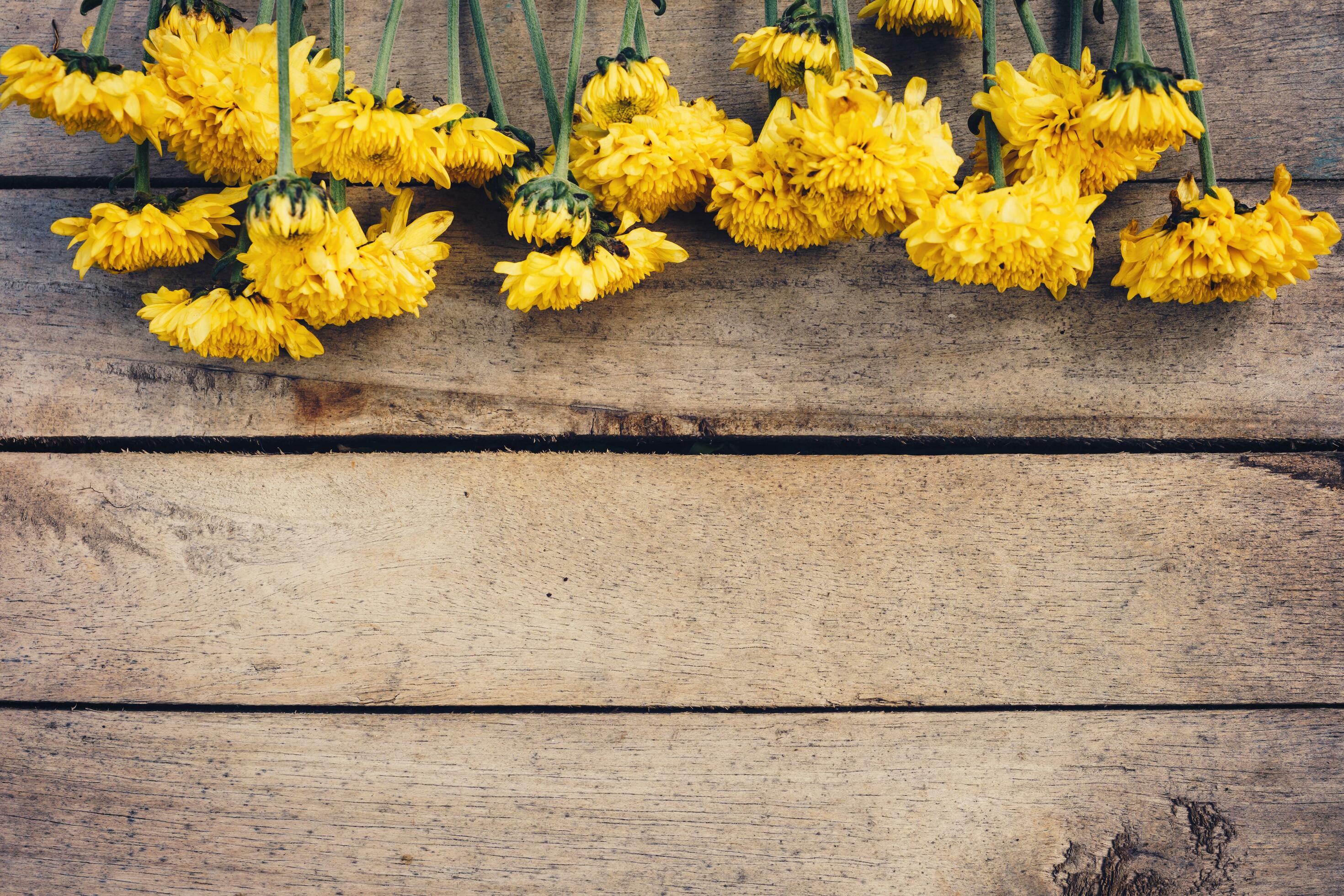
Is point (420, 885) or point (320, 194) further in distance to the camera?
point (420, 885)

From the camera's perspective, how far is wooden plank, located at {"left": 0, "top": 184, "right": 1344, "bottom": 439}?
531 mm

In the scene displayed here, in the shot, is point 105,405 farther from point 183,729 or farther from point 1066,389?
point 1066,389

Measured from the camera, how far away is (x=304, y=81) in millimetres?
425

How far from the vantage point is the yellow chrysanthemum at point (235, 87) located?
42 centimetres

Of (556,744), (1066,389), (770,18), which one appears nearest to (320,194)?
(770,18)

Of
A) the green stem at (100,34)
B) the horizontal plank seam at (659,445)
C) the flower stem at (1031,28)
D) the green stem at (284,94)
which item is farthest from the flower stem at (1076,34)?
A: the green stem at (100,34)

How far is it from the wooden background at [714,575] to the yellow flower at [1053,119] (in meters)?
0.10

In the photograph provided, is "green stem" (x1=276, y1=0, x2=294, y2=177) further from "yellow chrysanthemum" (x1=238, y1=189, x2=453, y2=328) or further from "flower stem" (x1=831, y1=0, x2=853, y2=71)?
"flower stem" (x1=831, y1=0, x2=853, y2=71)

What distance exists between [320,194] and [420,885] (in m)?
0.46

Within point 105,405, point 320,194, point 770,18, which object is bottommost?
point 105,405

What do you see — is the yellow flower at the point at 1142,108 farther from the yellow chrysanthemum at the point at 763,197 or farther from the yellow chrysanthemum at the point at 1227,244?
the yellow chrysanthemum at the point at 763,197

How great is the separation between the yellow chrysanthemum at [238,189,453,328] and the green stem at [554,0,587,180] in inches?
3.4

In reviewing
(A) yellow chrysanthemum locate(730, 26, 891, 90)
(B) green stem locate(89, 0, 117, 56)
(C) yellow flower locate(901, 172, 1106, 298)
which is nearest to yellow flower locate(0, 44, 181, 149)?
(B) green stem locate(89, 0, 117, 56)

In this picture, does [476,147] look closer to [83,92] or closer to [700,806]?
[83,92]
